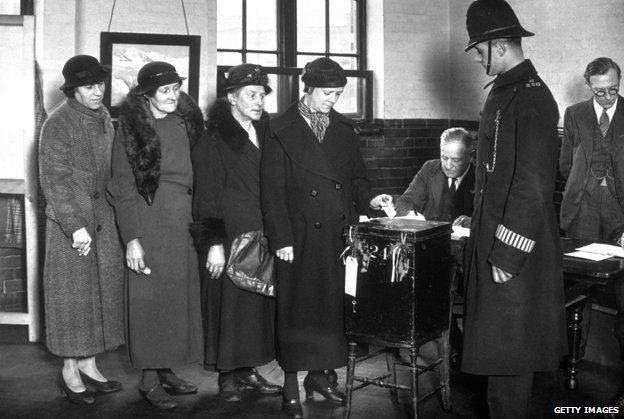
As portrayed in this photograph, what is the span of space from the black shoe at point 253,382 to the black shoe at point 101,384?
2.39 ft

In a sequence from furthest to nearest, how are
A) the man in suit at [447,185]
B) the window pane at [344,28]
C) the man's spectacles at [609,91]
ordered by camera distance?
the window pane at [344,28]
the man's spectacles at [609,91]
the man in suit at [447,185]

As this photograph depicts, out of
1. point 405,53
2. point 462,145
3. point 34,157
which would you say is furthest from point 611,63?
point 34,157

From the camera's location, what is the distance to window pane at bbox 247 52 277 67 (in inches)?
277

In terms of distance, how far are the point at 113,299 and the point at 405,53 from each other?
417 cm

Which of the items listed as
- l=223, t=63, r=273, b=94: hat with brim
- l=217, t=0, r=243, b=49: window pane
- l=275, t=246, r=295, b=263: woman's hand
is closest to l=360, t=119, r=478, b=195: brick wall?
l=217, t=0, r=243, b=49: window pane

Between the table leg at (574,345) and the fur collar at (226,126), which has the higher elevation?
the fur collar at (226,126)

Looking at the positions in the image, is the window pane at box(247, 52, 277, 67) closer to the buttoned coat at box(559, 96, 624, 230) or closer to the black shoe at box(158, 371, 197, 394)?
the buttoned coat at box(559, 96, 624, 230)

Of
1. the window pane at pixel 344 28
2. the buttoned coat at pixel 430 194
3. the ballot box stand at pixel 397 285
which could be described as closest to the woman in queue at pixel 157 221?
the ballot box stand at pixel 397 285

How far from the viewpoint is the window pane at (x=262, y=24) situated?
7.02 m

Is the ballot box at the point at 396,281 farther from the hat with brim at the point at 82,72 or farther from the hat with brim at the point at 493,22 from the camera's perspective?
the hat with brim at the point at 82,72

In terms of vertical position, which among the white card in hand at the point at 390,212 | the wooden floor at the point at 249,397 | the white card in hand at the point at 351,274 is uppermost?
the white card in hand at the point at 390,212

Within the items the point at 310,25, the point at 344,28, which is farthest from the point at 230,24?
the point at 344,28

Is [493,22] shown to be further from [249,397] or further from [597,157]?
[597,157]

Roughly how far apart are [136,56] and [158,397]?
2868mm
